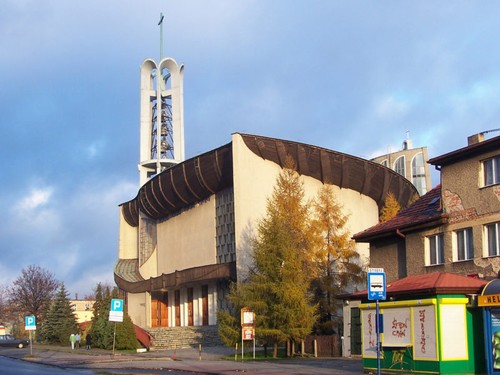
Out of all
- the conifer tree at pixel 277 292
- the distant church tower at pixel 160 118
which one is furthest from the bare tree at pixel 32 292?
the conifer tree at pixel 277 292

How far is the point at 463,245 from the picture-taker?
2845cm

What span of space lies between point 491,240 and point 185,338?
35650 mm

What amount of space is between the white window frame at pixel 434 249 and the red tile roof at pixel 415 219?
699mm

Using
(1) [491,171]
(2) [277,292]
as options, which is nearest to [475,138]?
(1) [491,171]

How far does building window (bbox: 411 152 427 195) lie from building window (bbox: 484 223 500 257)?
86640 mm

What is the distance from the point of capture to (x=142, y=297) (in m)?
75.4

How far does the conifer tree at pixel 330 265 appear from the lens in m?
43.6

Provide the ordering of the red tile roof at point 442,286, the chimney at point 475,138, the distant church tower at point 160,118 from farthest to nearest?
the distant church tower at point 160,118 < the chimney at point 475,138 < the red tile roof at point 442,286

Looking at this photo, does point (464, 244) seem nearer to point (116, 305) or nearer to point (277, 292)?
point (277, 292)

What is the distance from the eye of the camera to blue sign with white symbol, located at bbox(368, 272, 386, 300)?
54.1ft

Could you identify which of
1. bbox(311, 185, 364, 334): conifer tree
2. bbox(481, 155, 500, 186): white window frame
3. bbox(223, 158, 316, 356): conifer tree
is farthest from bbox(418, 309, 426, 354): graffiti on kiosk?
bbox(311, 185, 364, 334): conifer tree

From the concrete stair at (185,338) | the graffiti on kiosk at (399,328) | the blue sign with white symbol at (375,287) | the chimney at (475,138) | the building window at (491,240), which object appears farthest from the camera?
the concrete stair at (185,338)

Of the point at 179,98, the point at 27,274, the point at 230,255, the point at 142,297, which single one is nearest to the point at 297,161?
the point at 230,255

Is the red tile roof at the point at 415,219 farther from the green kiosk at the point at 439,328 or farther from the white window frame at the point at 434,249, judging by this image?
the green kiosk at the point at 439,328
